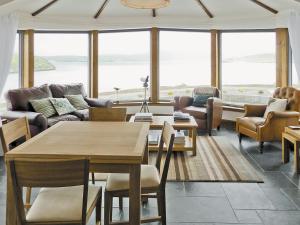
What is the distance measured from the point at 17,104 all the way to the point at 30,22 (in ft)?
7.01

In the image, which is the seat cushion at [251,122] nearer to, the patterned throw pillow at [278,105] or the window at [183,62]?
the patterned throw pillow at [278,105]

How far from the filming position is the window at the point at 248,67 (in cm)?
695

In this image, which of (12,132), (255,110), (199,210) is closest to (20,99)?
(12,132)

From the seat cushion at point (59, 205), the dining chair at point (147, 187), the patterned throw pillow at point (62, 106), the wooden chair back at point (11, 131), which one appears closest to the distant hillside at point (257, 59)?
the patterned throw pillow at point (62, 106)

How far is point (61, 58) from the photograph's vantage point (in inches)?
282

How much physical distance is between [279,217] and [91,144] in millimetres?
1733

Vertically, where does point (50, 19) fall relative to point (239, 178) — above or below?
above

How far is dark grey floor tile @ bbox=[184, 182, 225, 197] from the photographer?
3.17 meters

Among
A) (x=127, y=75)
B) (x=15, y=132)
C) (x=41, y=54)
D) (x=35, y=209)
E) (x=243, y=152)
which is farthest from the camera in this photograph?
(x=127, y=75)

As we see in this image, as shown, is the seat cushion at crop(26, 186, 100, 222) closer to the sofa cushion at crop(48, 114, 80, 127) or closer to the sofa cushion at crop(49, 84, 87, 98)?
the sofa cushion at crop(48, 114, 80, 127)

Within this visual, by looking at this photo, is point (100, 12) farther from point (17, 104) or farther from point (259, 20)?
point (259, 20)

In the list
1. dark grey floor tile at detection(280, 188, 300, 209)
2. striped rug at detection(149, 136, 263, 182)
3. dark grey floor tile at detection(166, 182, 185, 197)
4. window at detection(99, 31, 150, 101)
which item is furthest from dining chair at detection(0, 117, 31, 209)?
window at detection(99, 31, 150, 101)

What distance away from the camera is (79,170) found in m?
1.52

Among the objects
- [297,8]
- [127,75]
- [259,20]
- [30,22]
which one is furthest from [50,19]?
[297,8]
